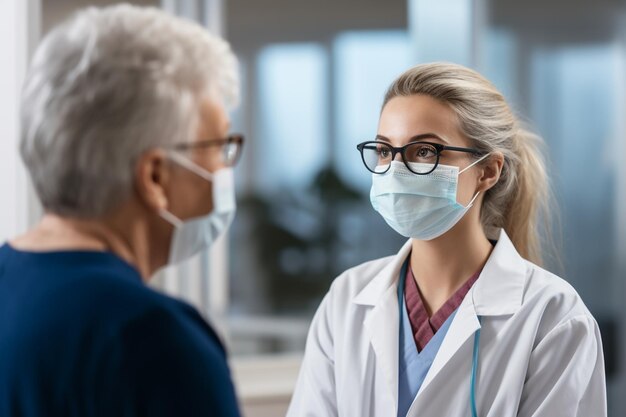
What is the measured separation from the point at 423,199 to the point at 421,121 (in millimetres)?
158

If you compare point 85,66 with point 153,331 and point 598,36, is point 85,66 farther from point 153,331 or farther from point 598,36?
point 598,36

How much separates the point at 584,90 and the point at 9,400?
340 cm

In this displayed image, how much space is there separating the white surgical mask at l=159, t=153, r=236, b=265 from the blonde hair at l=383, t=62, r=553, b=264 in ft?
2.16

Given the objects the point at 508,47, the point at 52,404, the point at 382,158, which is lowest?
the point at 52,404

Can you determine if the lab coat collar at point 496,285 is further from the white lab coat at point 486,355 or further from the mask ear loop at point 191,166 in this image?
the mask ear loop at point 191,166

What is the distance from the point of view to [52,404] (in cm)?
83

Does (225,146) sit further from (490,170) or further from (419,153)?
(490,170)

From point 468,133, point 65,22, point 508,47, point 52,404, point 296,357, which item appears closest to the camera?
point 52,404

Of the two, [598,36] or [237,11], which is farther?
[598,36]

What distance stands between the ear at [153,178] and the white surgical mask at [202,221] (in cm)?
2

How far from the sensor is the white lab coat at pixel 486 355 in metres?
1.49

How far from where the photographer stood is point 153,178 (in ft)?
3.14

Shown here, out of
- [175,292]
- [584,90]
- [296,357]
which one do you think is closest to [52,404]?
[175,292]

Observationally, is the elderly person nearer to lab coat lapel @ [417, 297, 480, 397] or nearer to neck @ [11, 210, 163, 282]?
neck @ [11, 210, 163, 282]
